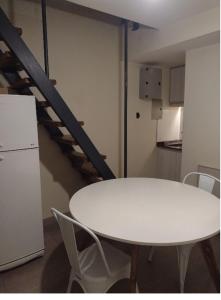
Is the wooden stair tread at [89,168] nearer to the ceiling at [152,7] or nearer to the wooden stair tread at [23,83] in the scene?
the wooden stair tread at [23,83]

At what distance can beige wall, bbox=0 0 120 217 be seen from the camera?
8.19 ft

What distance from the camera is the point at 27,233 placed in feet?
6.81

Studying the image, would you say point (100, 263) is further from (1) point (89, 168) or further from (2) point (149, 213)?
(1) point (89, 168)

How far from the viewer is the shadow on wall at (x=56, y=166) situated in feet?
8.88

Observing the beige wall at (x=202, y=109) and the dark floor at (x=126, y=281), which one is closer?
the dark floor at (x=126, y=281)

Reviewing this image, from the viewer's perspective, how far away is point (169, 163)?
3635 millimetres

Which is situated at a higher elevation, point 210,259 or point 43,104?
point 43,104

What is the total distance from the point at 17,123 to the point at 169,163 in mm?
2519

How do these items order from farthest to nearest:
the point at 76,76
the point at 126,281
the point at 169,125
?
1. the point at 169,125
2. the point at 76,76
3. the point at 126,281

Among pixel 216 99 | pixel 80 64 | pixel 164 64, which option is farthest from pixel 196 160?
pixel 80 64

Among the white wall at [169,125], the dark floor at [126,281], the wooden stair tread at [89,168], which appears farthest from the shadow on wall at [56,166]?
the white wall at [169,125]

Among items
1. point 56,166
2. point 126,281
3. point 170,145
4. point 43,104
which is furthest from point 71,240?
point 170,145

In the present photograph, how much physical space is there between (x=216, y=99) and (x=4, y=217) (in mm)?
2479

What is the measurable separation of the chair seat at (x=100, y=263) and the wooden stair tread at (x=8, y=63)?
1.71 meters
